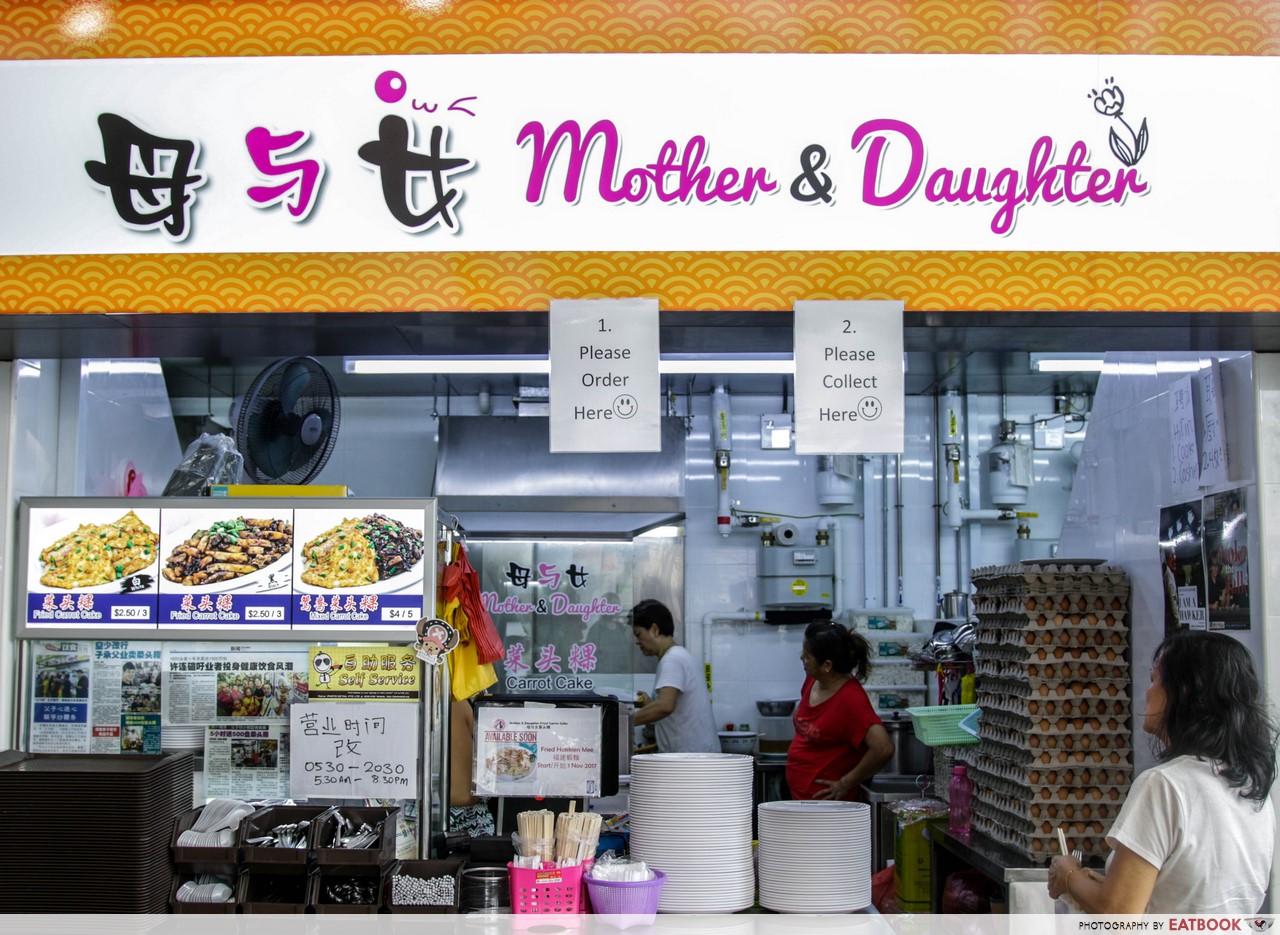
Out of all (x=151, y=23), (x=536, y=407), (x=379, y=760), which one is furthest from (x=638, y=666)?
(x=151, y=23)

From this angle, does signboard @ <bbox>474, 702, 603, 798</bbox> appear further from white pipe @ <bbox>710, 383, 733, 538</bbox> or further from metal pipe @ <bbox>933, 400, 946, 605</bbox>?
metal pipe @ <bbox>933, 400, 946, 605</bbox>

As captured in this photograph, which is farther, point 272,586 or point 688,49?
point 272,586

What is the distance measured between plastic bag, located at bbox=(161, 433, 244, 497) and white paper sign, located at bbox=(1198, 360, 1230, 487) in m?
3.59

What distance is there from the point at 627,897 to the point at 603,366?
1.50 metres

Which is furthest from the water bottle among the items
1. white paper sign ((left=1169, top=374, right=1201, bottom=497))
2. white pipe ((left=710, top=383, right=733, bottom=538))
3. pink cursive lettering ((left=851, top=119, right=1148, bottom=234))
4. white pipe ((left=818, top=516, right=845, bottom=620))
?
white pipe ((left=710, top=383, right=733, bottom=538))

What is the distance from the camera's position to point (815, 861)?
3.51 metres

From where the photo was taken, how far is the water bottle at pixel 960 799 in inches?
196

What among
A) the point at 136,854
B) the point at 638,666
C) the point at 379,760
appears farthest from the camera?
the point at 638,666

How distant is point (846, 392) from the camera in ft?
11.4

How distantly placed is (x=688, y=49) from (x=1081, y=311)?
1.37m

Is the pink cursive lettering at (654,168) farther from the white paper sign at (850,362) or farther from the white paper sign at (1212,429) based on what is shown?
the white paper sign at (1212,429)

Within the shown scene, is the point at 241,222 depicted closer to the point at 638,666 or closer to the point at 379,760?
the point at 379,760

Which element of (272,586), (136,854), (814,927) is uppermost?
(272,586)

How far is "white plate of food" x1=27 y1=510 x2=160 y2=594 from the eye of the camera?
13.3 ft
